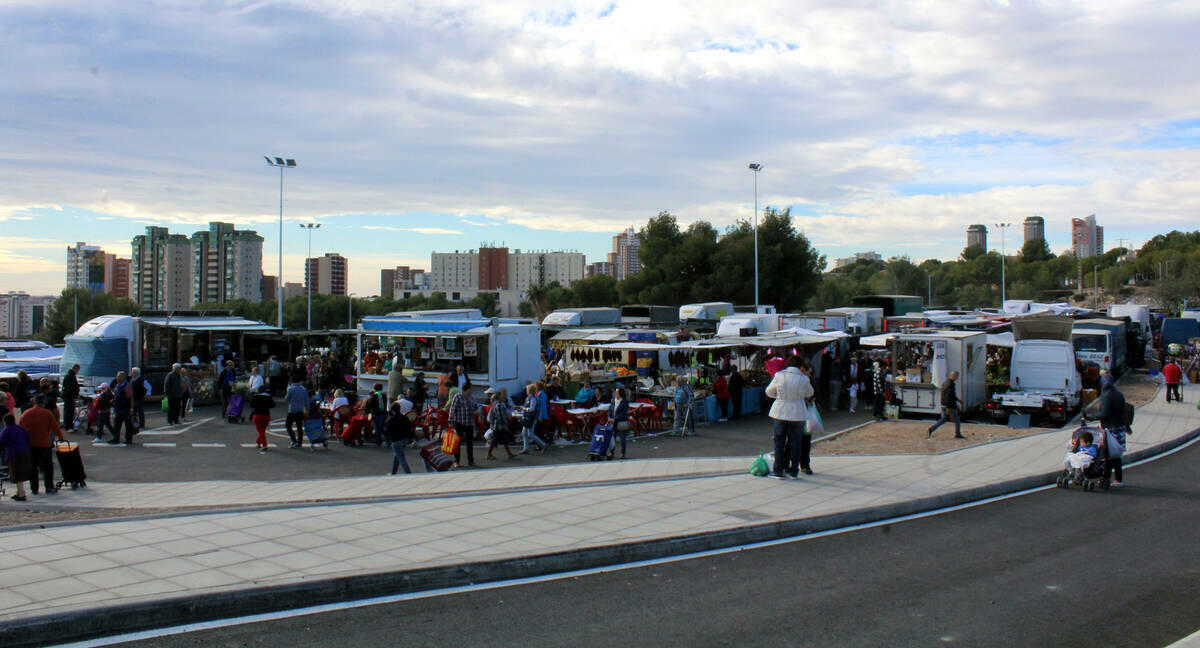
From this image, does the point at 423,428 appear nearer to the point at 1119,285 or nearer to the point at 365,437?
the point at 365,437

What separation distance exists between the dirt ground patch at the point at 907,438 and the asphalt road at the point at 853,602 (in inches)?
239

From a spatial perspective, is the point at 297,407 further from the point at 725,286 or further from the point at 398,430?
the point at 725,286

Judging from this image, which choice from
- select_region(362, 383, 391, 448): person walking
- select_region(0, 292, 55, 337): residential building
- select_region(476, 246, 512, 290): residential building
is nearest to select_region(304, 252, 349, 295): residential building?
select_region(476, 246, 512, 290): residential building

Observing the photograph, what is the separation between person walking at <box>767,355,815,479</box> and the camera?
441 inches

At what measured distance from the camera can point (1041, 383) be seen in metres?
21.9

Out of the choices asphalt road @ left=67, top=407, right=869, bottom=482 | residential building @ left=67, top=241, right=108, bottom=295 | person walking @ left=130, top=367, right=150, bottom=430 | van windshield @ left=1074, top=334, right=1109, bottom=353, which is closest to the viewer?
asphalt road @ left=67, top=407, right=869, bottom=482

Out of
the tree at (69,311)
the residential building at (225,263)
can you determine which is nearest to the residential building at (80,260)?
the residential building at (225,263)

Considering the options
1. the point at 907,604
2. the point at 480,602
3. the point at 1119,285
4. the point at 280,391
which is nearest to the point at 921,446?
the point at 907,604

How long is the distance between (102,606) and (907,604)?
20.0ft

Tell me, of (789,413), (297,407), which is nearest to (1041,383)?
(789,413)

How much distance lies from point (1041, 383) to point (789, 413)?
13970 millimetres

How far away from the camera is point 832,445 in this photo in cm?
1645

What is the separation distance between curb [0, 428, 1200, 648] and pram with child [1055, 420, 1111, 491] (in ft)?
12.5

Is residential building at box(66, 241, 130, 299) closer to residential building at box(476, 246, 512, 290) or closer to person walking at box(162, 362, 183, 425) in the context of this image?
residential building at box(476, 246, 512, 290)
